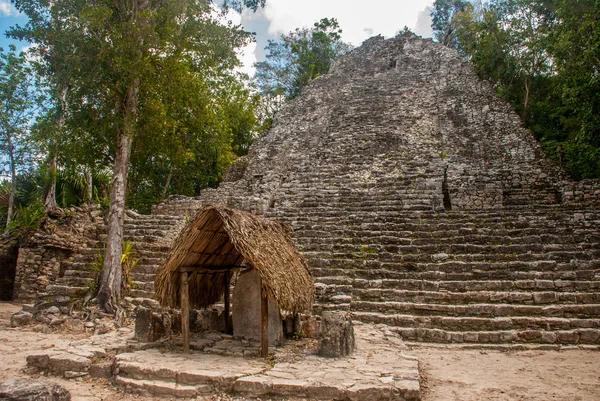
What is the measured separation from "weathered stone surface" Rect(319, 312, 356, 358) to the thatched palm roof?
40 cm

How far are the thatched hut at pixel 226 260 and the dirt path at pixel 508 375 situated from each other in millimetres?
1614

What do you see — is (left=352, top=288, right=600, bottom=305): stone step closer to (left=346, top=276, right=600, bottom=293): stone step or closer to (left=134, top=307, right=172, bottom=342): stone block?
(left=346, top=276, right=600, bottom=293): stone step

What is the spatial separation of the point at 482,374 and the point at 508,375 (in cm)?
25

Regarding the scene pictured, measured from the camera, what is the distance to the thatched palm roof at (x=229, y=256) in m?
4.46

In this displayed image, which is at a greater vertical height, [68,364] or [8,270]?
[8,270]

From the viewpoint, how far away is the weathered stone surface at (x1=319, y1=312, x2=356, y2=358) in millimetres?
4605

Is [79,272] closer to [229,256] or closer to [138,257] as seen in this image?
[138,257]

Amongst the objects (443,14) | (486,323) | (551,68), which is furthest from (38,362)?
(443,14)

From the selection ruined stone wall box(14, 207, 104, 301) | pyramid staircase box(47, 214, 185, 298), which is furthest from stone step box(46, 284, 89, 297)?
ruined stone wall box(14, 207, 104, 301)

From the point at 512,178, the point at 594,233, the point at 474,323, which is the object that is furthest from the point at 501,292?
the point at 512,178

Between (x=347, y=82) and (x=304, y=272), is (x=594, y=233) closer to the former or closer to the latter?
(x=304, y=272)

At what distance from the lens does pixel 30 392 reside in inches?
129

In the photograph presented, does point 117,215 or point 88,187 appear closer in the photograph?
point 117,215

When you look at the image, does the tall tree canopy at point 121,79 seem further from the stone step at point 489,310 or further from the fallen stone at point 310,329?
the stone step at point 489,310
